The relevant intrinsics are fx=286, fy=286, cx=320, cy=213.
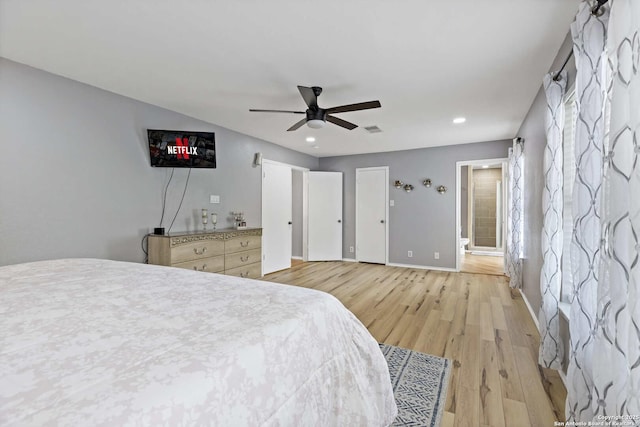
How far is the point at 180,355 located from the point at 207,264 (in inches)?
108

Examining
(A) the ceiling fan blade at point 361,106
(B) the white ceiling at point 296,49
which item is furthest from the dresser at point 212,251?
(A) the ceiling fan blade at point 361,106

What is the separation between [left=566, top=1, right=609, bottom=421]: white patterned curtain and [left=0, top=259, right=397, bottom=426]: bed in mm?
889

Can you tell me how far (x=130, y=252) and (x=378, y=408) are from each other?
2948mm

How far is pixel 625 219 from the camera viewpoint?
98 cm

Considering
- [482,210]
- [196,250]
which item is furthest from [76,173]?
→ [482,210]

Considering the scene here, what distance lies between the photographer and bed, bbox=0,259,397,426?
0.62 metres

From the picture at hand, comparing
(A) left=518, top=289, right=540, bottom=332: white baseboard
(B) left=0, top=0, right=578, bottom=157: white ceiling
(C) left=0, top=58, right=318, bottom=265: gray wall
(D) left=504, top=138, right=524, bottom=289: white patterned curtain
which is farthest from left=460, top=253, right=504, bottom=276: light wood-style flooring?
(C) left=0, top=58, right=318, bottom=265: gray wall

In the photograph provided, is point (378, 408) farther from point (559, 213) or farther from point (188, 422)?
point (559, 213)

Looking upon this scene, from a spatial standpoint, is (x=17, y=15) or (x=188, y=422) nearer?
(x=188, y=422)

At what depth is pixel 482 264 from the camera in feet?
19.5

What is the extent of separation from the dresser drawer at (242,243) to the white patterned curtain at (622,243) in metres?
3.39

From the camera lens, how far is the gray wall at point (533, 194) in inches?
107

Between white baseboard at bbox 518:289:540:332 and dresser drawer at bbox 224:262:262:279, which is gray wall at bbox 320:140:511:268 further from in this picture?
dresser drawer at bbox 224:262:262:279

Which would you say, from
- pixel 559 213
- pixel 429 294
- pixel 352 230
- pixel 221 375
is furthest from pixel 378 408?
pixel 352 230
